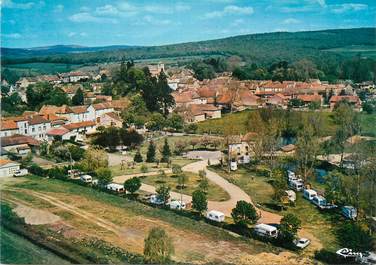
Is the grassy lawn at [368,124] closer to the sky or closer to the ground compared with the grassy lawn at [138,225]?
closer to the sky

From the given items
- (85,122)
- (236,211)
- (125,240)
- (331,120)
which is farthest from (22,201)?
(331,120)

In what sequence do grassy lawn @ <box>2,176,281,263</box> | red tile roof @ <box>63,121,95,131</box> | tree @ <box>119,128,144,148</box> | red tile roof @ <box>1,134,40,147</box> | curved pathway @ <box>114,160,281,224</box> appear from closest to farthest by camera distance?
grassy lawn @ <box>2,176,281,263</box>
curved pathway @ <box>114,160,281,224</box>
red tile roof @ <box>1,134,40,147</box>
tree @ <box>119,128,144,148</box>
red tile roof @ <box>63,121,95,131</box>

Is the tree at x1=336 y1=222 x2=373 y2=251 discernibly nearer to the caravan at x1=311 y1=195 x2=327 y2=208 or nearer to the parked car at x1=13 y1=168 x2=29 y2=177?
the caravan at x1=311 y1=195 x2=327 y2=208

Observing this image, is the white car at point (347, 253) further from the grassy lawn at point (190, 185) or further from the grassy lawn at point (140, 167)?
the grassy lawn at point (140, 167)

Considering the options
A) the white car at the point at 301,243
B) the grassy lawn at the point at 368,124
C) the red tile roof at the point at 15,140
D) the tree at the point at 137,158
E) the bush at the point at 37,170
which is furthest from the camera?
the grassy lawn at the point at 368,124

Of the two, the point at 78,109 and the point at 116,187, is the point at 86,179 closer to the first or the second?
the point at 116,187

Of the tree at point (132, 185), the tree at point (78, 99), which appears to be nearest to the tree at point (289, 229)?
the tree at point (132, 185)

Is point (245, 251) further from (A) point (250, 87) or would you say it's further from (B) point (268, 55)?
(B) point (268, 55)

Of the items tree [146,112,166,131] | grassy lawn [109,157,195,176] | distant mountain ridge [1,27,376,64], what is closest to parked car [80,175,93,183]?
grassy lawn [109,157,195,176]
